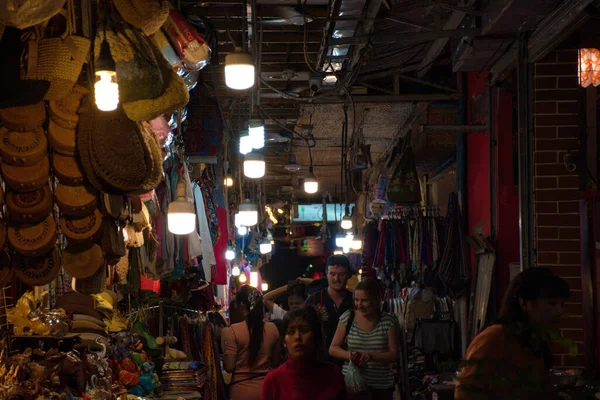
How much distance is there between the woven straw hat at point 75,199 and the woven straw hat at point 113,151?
0.29 ft

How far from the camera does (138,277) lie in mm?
7930

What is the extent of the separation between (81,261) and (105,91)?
→ 1.26 meters

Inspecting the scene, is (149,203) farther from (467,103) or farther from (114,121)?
(467,103)

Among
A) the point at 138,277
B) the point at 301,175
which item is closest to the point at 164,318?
the point at 138,277

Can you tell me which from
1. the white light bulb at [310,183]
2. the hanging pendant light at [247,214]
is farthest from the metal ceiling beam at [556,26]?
the white light bulb at [310,183]

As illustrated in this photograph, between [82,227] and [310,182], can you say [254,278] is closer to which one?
[310,182]

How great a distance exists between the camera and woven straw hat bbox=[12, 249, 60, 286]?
4233mm

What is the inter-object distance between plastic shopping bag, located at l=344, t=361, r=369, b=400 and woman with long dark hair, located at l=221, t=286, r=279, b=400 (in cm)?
90

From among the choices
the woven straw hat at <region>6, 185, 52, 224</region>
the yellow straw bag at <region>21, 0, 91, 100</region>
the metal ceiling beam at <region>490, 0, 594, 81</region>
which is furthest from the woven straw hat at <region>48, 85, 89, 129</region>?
the metal ceiling beam at <region>490, 0, 594, 81</region>

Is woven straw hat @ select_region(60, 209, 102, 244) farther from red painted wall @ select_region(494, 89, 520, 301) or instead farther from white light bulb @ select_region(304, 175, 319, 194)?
white light bulb @ select_region(304, 175, 319, 194)

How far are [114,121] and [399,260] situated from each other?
7.21m

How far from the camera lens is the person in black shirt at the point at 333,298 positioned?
7.46m

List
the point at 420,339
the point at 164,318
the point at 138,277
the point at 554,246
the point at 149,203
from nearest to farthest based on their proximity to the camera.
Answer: the point at 554,246, the point at 149,203, the point at 138,277, the point at 164,318, the point at 420,339

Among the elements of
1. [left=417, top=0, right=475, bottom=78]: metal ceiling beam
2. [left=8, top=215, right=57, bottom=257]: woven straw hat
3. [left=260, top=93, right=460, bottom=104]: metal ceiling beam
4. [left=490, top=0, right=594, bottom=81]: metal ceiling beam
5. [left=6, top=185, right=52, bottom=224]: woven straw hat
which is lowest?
[left=8, top=215, right=57, bottom=257]: woven straw hat
